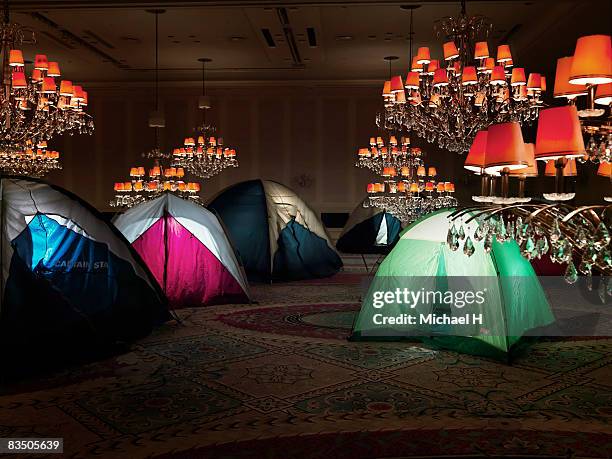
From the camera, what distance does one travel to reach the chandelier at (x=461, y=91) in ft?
20.7

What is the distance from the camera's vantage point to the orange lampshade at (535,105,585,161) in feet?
6.75

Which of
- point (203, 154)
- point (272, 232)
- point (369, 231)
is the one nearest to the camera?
point (272, 232)

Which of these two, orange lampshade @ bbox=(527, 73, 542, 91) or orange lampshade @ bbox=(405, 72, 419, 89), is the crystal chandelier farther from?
orange lampshade @ bbox=(527, 73, 542, 91)

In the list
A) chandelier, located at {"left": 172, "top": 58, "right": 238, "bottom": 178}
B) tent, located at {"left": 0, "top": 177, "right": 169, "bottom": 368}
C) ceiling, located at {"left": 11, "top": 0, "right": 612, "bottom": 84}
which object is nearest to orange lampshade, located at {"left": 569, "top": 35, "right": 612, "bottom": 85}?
tent, located at {"left": 0, "top": 177, "right": 169, "bottom": 368}

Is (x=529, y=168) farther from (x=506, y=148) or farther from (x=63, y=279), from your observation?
(x=63, y=279)

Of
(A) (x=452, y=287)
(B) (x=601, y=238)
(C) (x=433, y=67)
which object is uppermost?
(C) (x=433, y=67)

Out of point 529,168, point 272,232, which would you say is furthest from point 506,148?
point 272,232

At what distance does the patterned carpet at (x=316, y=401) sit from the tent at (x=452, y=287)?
0.67 ft

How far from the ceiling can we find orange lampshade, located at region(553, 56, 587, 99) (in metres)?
6.09

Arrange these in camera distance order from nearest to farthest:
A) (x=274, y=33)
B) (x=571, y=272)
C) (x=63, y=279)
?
1. (x=571, y=272)
2. (x=63, y=279)
3. (x=274, y=33)

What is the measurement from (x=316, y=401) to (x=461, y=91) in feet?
13.7

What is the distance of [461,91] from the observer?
6527mm

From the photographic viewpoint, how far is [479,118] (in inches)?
264

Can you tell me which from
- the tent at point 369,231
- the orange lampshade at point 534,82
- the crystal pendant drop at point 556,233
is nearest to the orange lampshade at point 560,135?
the crystal pendant drop at point 556,233
